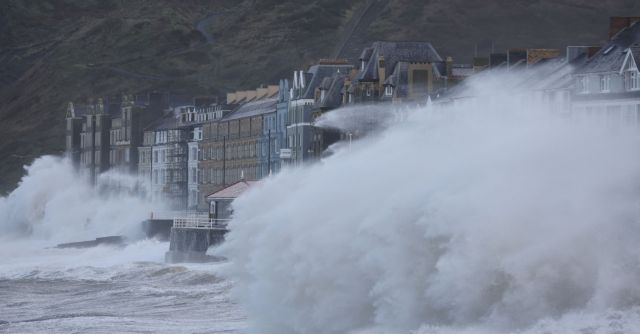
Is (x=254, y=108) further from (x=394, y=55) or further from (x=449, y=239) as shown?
(x=449, y=239)

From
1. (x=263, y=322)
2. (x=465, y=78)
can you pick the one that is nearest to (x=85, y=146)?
(x=465, y=78)

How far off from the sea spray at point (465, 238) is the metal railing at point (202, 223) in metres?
44.9

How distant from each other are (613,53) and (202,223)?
90.3 ft

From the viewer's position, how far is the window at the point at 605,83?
73.4 m

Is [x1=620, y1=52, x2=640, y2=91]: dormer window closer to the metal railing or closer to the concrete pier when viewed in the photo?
the concrete pier

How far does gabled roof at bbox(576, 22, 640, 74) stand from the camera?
73688 millimetres

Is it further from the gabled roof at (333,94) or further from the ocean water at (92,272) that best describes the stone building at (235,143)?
the gabled roof at (333,94)

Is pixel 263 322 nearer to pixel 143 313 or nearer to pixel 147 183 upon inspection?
pixel 143 313

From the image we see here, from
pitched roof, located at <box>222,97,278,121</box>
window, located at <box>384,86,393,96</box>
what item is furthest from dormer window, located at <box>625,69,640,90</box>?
pitched roof, located at <box>222,97,278,121</box>

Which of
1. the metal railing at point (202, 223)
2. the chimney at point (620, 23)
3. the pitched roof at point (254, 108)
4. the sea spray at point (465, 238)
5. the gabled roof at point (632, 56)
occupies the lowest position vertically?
the metal railing at point (202, 223)

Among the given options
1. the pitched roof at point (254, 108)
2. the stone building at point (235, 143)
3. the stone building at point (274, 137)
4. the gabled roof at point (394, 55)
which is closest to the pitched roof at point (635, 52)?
the gabled roof at point (394, 55)

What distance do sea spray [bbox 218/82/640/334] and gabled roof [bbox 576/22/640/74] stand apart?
28.8 metres

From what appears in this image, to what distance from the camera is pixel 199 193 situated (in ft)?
448

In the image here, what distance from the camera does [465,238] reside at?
36781 millimetres
